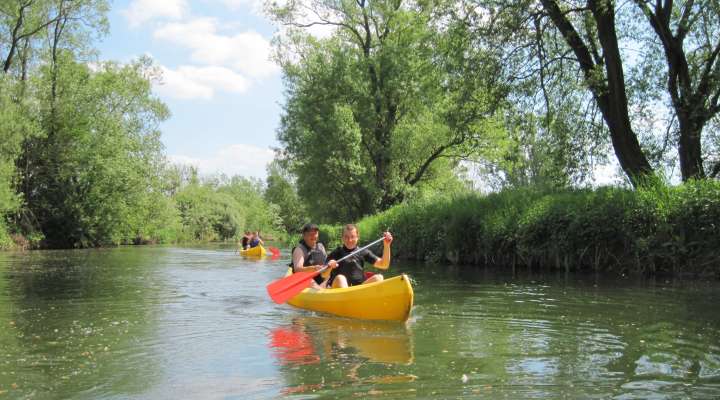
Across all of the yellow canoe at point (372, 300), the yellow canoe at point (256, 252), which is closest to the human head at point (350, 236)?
the yellow canoe at point (372, 300)

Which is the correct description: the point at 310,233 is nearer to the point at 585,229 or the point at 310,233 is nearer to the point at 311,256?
the point at 311,256

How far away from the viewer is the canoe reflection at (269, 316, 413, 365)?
5680 millimetres

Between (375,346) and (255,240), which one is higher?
(255,240)

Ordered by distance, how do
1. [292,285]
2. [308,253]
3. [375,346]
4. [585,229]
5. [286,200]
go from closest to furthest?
1. [375,346]
2. [292,285]
3. [308,253]
4. [585,229]
5. [286,200]

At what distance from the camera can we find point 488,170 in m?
35.8

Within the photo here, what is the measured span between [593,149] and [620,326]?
1219 cm

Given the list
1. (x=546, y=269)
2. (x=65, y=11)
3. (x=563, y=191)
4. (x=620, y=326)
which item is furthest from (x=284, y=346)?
(x=65, y=11)

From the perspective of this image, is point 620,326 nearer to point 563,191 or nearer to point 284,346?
point 284,346

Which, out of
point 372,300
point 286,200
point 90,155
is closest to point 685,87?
point 372,300

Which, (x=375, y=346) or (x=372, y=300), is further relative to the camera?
(x=372, y=300)

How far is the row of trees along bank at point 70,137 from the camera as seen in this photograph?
33.4 meters

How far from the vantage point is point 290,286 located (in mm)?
8805

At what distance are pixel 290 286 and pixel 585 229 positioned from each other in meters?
7.59

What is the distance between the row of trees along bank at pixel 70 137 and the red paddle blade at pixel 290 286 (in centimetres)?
2670
